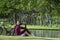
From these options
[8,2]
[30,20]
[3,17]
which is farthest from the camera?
[3,17]

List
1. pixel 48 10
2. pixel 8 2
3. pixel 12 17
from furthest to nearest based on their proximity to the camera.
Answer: pixel 12 17 → pixel 8 2 → pixel 48 10

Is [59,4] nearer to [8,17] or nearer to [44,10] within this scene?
[44,10]

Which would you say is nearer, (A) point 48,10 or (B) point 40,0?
(B) point 40,0

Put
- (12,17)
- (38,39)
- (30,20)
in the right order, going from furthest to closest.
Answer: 1. (12,17)
2. (30,20)
3. (38,39)

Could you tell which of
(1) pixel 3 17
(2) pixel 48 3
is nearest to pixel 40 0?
(2) pixel 48 3

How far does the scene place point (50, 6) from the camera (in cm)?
1577

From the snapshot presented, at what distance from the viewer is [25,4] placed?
17031 mm

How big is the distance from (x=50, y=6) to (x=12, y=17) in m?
16.1

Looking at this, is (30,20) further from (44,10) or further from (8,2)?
(44,10)

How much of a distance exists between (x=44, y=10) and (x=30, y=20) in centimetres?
1181

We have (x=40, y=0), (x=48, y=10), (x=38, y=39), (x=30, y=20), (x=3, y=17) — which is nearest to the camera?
(x=38, y=39)

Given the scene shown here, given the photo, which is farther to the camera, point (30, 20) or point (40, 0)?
point (30, 20)

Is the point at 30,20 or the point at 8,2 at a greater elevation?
the point at 8,2

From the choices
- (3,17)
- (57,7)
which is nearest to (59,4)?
(57,7)
